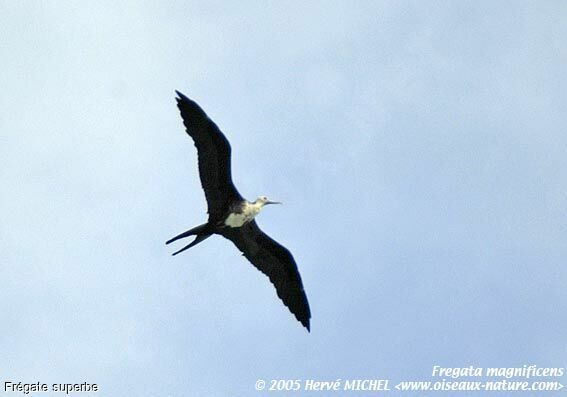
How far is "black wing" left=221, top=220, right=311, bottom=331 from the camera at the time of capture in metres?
29.6

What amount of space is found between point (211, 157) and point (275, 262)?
11.2 ft

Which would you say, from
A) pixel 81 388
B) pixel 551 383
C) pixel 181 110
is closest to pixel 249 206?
pixel 181 110

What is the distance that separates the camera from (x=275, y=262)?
30.0 m

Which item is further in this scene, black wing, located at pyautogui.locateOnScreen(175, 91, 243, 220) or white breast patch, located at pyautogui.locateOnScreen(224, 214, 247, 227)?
white breast patch, located at pyautogui.locateOnScreen(224, 214, 247, 227)

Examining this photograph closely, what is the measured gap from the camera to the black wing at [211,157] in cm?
2758

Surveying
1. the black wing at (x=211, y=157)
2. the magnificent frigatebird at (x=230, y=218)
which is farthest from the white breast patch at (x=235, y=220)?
the black wing at (x=211, y=157)

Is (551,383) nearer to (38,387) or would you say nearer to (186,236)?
(186,236)

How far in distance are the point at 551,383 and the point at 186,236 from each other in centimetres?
879

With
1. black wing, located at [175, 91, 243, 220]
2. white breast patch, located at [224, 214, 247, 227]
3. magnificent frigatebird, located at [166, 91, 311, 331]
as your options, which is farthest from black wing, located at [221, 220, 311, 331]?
black wing, located at [175, 91, 243, 220]

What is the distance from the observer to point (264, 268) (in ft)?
98.4

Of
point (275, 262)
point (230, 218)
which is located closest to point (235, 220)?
point (230, 218)

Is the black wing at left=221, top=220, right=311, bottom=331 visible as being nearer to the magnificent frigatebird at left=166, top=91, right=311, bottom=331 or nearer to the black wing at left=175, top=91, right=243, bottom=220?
the magnificent frigatebird at left=166, top=91, right=311, bottom=331

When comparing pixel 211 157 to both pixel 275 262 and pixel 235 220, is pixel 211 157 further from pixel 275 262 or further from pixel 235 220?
pixel 275 262

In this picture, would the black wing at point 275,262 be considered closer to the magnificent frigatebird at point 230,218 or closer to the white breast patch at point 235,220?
the magnificent frigatebird at point 230,218
